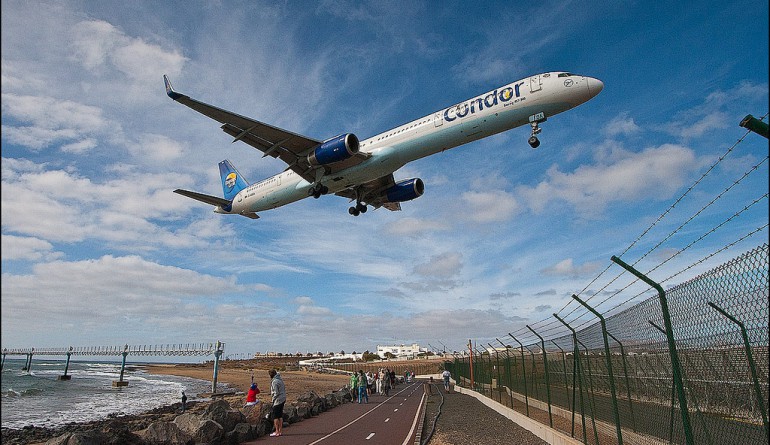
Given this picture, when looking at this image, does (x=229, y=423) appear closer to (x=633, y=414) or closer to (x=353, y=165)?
(x=633, y=414)

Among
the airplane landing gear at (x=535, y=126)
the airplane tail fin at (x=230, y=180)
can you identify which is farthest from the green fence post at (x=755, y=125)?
the airplane tail fin at (x=230, y=180)

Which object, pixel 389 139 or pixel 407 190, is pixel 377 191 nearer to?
pixel 407 190

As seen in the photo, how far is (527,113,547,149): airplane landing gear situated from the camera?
69.0 ft

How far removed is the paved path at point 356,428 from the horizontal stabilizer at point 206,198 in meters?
16.2

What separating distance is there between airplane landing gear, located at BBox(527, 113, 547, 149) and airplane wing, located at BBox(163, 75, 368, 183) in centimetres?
835

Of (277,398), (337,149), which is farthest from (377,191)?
(277,398)

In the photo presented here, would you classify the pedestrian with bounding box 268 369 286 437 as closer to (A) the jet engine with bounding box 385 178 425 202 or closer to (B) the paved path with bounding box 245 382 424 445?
(B) the paved path with bounding box 245 382 424 445

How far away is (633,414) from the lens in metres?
11.2

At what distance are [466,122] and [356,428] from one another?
13.9 meters

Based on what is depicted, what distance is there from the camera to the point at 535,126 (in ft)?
70.9

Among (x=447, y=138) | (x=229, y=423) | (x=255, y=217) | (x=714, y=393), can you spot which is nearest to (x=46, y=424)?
(x=255, y=217)

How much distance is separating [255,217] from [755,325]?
31.6 meters

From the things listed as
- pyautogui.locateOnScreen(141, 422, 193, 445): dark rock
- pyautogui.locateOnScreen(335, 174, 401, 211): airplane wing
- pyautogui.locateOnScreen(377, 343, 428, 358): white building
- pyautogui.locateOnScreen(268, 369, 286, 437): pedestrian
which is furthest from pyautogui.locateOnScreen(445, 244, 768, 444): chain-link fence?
pyautogui.locateOnScreen(377, 343, 428, 358): white building

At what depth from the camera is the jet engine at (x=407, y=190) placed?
3042 cm
